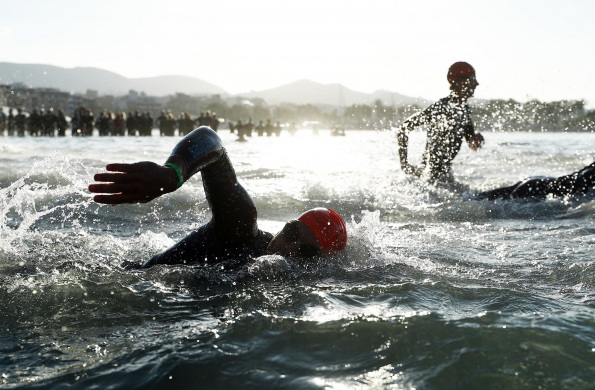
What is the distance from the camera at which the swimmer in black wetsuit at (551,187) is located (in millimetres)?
7672

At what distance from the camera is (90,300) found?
325 cm

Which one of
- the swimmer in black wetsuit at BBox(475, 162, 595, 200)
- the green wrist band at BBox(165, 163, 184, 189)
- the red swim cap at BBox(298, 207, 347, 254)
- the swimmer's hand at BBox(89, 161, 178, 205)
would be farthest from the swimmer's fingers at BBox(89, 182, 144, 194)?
the swimmer in black wetsuit at BBox(475, 162, 595, 200)

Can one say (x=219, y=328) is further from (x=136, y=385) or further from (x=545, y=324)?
(x=545, y=324)

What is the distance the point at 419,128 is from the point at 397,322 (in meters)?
5.53

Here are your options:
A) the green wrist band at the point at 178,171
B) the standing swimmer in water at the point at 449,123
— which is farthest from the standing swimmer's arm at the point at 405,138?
the green wrist band at the point at 178,171

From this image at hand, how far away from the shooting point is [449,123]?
779cm

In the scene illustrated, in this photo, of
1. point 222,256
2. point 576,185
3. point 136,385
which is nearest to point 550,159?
point 576,185

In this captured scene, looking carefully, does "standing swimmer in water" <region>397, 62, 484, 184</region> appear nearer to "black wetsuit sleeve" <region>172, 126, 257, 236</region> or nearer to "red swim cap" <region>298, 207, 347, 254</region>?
"red swim cap" <region>298, 207, 347, 254</region>

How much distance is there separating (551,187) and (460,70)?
7.01ft

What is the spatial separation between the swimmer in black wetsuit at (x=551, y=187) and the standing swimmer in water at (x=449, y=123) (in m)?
0.82

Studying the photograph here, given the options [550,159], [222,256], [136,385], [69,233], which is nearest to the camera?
[136,385]

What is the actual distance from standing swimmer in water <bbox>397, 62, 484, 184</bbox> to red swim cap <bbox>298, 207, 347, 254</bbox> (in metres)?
4.16

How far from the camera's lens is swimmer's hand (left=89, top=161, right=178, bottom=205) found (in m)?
2.38

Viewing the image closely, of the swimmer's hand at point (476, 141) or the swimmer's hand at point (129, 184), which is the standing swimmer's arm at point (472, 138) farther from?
the swimmer's hand at point (129, 184)
